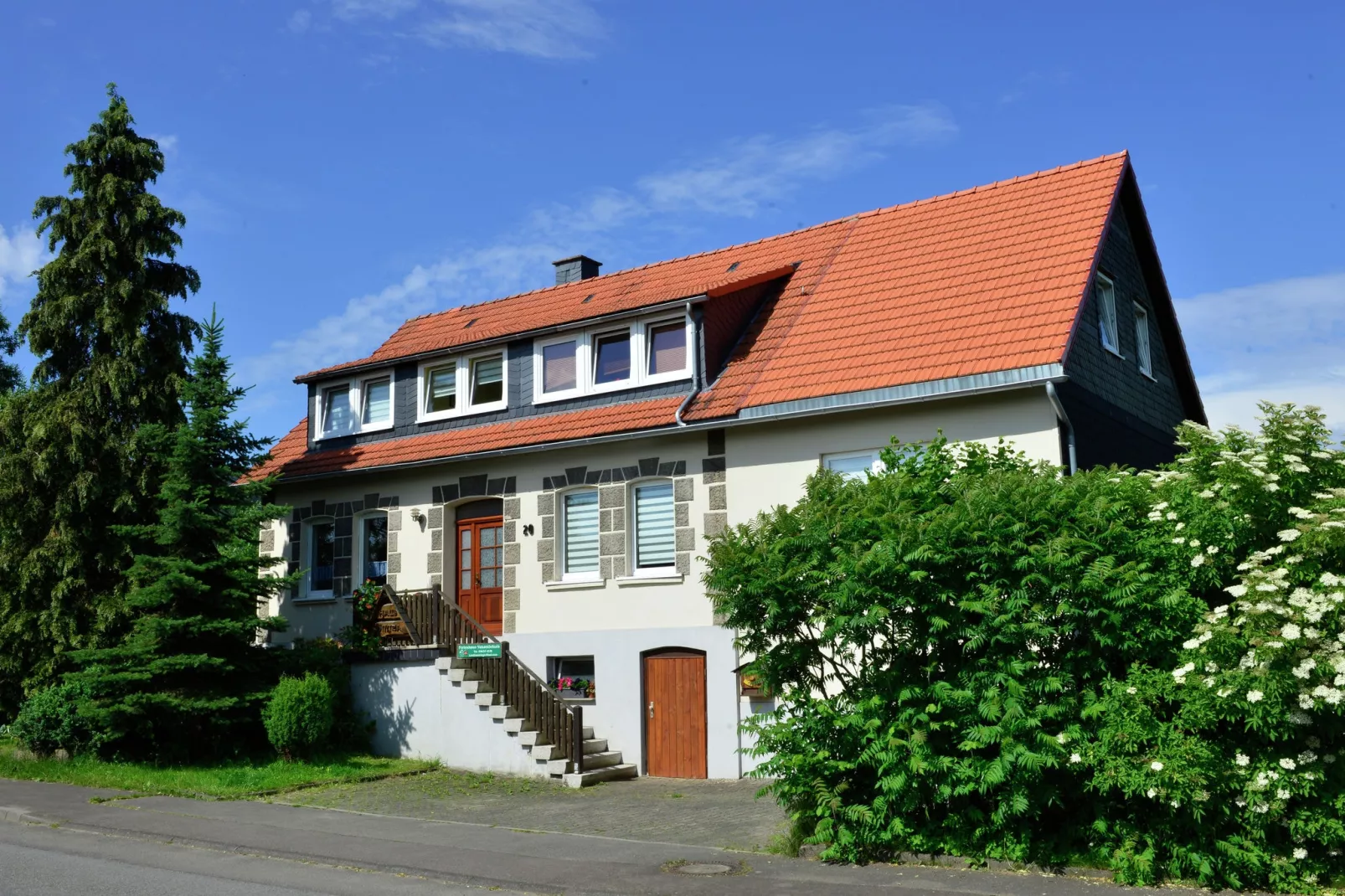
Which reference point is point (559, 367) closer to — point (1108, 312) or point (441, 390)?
point (441, 390)

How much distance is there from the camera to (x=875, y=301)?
18047mm

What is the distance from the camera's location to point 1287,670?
8.59 metres

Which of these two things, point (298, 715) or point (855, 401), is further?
point (298, 715)

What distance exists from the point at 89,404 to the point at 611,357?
8270 mm

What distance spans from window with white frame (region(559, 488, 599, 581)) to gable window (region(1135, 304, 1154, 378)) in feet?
29.9

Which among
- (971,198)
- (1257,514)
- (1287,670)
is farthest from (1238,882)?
(971,198)

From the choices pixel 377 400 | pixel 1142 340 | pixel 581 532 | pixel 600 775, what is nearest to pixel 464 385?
pixel 377 400

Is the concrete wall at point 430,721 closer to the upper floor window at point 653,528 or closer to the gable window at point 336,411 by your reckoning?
the upper floor window at point 653,528

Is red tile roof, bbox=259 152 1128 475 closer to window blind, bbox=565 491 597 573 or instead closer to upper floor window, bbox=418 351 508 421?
upper floor window, bbox=418 351 508 421

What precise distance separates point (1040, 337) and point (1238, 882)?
7.65m

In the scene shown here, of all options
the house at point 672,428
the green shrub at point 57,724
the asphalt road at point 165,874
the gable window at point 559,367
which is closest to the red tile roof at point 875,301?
the house at point 672,428

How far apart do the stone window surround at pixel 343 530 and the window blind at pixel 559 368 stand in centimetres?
353

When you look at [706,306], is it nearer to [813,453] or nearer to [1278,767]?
[813,453]

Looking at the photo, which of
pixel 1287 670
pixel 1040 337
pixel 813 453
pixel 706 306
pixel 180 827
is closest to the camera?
pixel 1287 670
